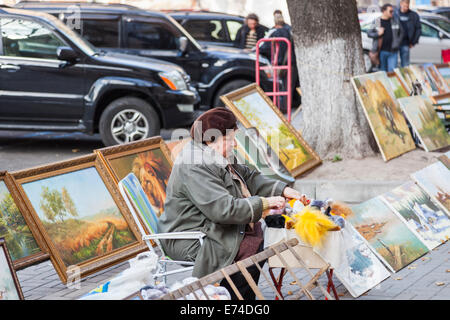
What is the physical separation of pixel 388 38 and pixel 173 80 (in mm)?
5849

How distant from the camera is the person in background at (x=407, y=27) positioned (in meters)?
15.1

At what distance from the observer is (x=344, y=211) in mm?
4906

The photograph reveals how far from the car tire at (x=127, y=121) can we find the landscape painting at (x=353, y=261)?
18.1 feet

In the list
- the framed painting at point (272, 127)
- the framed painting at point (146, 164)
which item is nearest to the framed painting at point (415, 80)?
the framed painting at point (272, 127)

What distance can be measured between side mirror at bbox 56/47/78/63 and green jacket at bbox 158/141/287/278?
6125 millimetres

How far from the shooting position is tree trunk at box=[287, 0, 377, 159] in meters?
8.62

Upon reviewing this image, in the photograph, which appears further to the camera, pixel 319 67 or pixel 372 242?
pixel 319 67

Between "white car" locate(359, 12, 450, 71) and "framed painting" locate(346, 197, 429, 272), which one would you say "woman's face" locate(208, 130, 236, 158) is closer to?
"framed painting" locate(346, 197, 429, 272)

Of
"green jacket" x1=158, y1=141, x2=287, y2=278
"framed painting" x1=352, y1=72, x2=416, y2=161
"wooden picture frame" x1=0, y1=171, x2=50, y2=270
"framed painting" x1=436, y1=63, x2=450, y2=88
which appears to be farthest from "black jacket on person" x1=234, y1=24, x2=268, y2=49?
"green jacket" x1=158, y1=141, x2=287, y2=278

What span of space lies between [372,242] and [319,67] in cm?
347

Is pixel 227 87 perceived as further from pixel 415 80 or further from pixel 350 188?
pixel 350 188

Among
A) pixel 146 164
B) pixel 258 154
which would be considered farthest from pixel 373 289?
pixel 258 154
